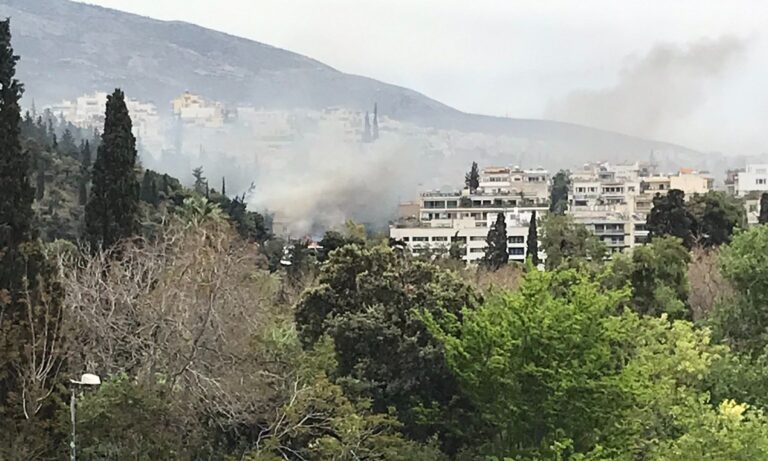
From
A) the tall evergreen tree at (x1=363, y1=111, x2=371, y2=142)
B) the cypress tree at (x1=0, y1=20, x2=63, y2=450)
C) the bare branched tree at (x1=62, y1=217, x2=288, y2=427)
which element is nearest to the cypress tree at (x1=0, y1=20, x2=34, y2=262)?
the cypress tree at (x1=0, y1=20, x2=63, y2=450)

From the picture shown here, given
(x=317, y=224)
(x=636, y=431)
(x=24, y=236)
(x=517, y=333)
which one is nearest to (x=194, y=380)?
(x=24, y=236)

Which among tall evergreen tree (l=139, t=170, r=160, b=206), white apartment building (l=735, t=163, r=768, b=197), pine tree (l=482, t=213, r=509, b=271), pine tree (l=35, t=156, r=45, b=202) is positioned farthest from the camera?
white apartment building (l=735, t=163, r=768, b=197)

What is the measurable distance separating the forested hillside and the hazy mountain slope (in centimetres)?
8871

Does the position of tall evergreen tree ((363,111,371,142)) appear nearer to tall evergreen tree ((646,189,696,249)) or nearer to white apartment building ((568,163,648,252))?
white apartment building ((568,163,648,252))

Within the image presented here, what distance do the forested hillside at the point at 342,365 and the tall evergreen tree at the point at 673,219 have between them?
15050 mm

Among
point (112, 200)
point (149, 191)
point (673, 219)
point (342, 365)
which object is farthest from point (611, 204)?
point (342, 365)

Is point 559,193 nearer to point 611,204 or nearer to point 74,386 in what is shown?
point 611,204

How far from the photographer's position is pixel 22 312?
9250 mm

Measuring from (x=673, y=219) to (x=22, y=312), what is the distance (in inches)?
866

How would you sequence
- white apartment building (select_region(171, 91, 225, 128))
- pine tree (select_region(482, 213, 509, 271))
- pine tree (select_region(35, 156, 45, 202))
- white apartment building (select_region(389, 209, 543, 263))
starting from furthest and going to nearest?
white apartment building (select_region(171, 91, 225, 128)) < white apartment building (select_region(389, 209, 543, 263)) < pine tree (select_region(482, 213, 509, 271)) < pine tree (select_region(35, 156, 45, 202))

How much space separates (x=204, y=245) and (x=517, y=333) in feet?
14.2

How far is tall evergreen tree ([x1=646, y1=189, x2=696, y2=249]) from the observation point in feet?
90.1

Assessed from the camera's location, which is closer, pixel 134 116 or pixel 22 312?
pixel 22 312

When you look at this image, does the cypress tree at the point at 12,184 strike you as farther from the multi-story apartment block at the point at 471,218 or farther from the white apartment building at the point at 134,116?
the white apartment building at the point at 134,116
